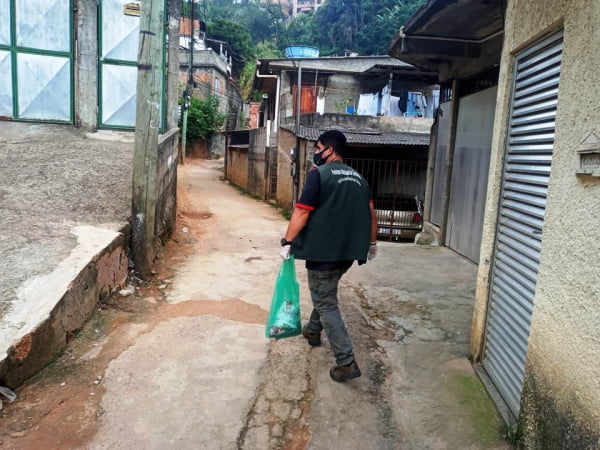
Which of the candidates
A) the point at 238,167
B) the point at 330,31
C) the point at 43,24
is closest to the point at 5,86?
the point at 43,24

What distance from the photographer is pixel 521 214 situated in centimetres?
300

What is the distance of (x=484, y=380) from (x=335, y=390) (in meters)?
1.04

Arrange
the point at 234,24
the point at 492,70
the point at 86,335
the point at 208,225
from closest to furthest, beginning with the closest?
1. the point at 86,335
2. the point at 492,70
3. the point at 208,225
4. the point at 234,24

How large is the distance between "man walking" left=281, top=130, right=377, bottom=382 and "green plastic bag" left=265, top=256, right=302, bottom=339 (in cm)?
19

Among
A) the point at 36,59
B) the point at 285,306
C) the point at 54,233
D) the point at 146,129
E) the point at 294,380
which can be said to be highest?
the point at 36,59

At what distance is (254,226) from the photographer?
413 inches

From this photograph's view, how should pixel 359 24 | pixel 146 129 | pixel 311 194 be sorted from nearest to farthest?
pixel 311 194
pixel 146 129
pixel 359 24

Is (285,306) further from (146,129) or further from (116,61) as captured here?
(116,61)

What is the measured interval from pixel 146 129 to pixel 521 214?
3.72 metres

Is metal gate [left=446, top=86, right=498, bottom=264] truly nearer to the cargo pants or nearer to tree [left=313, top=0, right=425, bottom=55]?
the cargo pants

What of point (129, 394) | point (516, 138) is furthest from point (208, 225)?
point (516, 138)

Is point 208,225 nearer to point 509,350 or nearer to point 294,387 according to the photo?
point 294,387

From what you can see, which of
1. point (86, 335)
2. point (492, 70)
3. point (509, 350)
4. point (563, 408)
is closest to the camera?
point (563, 408)

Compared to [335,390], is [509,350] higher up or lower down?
A: higher up
